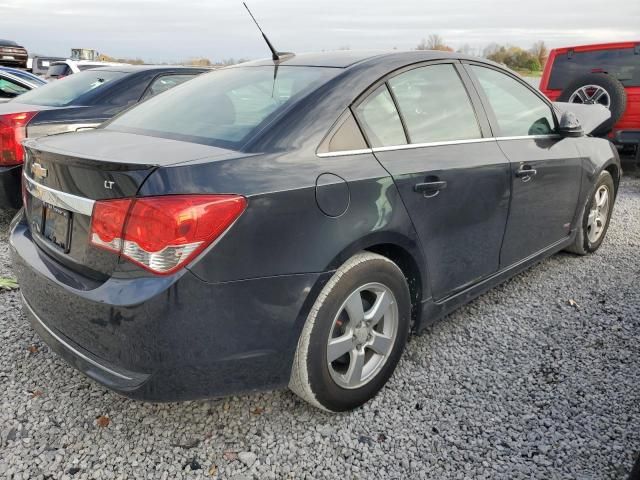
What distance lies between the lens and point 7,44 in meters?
22.2

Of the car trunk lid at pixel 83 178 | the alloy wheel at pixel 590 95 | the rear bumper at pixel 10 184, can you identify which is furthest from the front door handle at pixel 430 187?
the alloy wheel at pixel 590 95

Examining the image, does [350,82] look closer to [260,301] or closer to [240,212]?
[240,212]

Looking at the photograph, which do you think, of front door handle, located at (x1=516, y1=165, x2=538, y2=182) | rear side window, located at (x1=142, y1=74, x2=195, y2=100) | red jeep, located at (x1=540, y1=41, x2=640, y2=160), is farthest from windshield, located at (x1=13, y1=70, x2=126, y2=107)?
red jeep, located at (x1=540, y1=41, x2=640, y2=160)

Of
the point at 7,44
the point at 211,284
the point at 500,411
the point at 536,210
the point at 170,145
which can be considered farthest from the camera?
the point at 7,44

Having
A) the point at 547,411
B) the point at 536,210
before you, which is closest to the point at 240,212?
the point at 547,411

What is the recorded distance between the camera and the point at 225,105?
2404mm

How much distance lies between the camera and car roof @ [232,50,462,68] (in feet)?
8.19

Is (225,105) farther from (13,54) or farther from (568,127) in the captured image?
(13,54)

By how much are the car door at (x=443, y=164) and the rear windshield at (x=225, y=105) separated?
34 centimetres

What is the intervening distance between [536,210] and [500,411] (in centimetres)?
141

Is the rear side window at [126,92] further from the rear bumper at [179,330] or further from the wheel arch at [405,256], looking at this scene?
the wheel arch at [405,256]

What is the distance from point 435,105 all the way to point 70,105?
12.0 feet

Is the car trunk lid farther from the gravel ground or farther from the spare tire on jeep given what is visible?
the spare tire on jeep

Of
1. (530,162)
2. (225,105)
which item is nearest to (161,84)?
(225,105)
